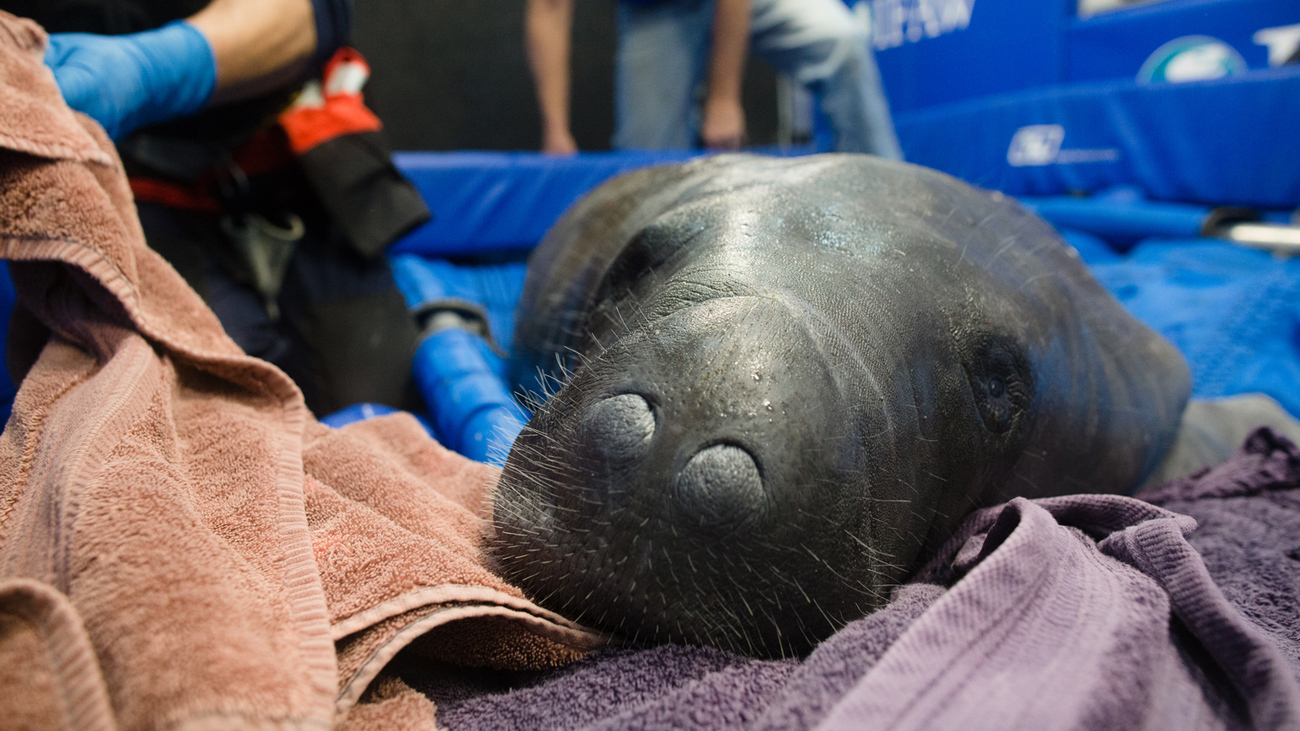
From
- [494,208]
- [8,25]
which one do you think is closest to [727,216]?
[8,25]

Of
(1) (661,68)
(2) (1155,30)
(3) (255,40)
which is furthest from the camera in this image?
(2) (1155,30)

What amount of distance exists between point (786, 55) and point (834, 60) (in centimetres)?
40

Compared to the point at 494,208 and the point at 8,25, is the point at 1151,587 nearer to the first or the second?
the point at 8,25

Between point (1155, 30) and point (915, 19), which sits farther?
point (915, 19)

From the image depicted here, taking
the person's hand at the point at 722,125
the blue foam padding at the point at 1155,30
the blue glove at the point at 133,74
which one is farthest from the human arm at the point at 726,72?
the blue glove at the point at 133,74

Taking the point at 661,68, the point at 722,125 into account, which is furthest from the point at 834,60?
the point at 661,68

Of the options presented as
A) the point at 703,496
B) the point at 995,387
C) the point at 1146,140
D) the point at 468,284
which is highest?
the point at 703,496

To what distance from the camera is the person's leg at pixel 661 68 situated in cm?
534

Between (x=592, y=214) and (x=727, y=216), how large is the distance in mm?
1210

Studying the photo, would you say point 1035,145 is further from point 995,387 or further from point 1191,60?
point 995,387

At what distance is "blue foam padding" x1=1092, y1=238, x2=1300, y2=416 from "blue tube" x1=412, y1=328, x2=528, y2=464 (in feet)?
7.83

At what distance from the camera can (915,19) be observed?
25.9ft

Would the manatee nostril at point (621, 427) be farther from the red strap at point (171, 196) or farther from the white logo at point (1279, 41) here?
the white logo at point (1279, 41)

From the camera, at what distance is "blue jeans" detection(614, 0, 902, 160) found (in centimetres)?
527
